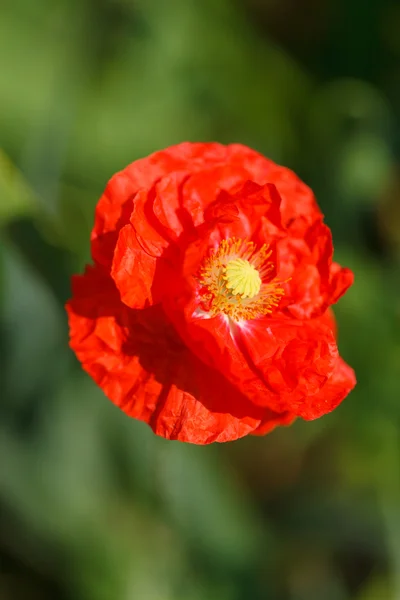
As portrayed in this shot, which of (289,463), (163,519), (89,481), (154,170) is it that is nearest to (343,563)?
(289,463)

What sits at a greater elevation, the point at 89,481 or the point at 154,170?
the point at 154,170

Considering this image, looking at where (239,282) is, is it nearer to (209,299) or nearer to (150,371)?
(209,299)

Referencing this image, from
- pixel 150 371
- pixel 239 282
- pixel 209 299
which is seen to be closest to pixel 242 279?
pixel 239 282

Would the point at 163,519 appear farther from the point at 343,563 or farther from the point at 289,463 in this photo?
the point at 343,563

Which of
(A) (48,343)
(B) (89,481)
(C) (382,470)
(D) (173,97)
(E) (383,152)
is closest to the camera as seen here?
(A) (48,343)

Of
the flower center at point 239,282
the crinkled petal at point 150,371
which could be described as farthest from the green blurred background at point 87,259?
the flower center at point 239,282

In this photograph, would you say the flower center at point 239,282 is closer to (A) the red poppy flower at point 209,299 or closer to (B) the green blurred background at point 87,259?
(A) the red poppy flower at point 209,299
